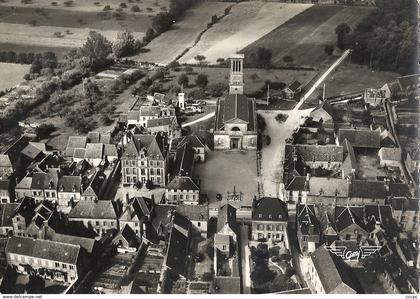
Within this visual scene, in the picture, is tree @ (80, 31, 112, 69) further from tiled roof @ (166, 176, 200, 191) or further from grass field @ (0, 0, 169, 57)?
tiled roof @ (166, 176, 200, 191)

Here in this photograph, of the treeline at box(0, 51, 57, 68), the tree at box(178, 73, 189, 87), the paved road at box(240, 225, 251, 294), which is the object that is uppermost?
the treeline at box(0, 51, 57, 68)

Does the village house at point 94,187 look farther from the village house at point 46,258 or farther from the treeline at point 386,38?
the treeline at point 386,38

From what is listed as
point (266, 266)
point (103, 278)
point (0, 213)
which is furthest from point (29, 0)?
point (266, 266)

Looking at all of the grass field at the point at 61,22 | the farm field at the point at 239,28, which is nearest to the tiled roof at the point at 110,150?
the grass field at the point at 61,22

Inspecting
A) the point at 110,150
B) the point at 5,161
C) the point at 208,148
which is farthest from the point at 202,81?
the point at 5,161

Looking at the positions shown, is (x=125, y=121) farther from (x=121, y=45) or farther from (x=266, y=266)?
(x=266, y=266)

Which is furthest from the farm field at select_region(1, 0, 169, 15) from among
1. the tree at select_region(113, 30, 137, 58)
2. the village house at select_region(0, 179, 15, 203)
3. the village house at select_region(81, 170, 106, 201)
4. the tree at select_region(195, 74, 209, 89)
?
the village house at select_region(81, 170, 106, 201)

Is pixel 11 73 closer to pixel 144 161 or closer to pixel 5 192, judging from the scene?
pixel 5 192
